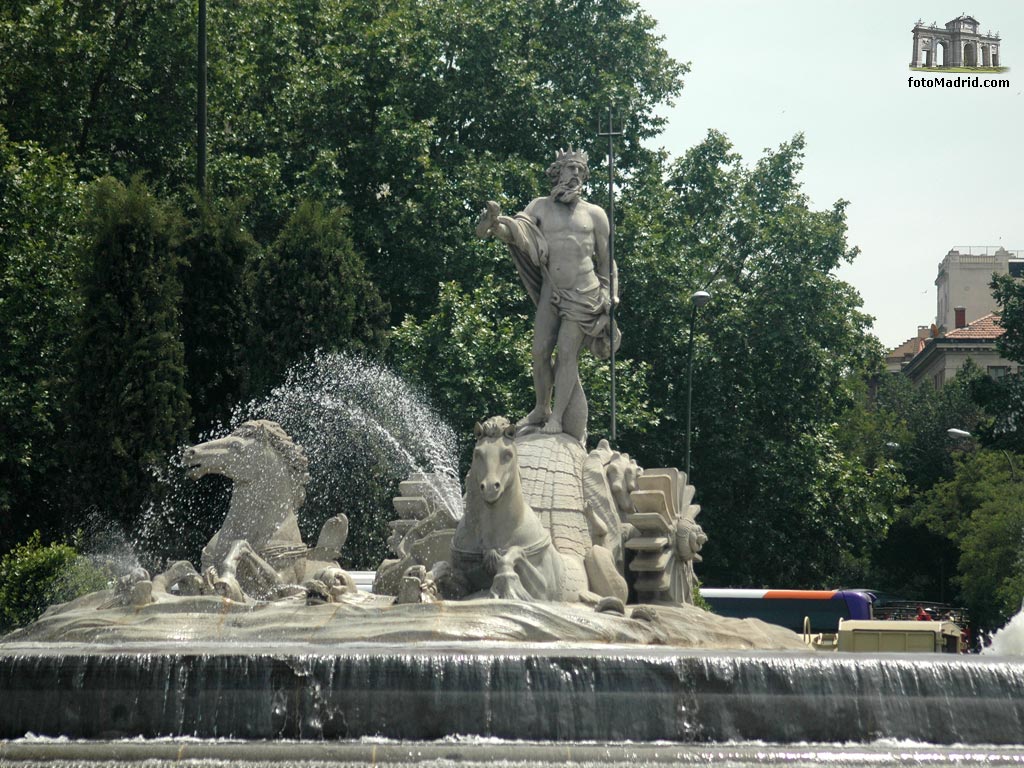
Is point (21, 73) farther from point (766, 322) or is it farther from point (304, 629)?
point (304, 629)

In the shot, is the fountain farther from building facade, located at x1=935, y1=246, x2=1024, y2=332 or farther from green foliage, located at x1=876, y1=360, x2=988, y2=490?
building facade, located at x1=935, y1=246, x2=1024, y2=332

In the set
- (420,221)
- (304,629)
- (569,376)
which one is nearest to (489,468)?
(304,629)

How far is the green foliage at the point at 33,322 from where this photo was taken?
28.4 meters

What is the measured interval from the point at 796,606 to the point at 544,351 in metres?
19.9

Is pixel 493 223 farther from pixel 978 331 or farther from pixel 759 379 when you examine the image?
pixel 978 331

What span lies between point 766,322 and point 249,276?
13969mm

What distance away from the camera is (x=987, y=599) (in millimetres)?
43844

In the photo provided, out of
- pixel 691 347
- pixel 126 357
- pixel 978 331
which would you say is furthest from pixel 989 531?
pixel 978 331

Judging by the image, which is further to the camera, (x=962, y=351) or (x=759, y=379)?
(x=962, y=351)

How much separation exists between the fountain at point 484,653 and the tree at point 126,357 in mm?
8433

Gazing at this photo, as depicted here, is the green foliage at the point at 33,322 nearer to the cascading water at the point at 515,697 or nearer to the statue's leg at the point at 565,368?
the statue's leg at the point at 565,368

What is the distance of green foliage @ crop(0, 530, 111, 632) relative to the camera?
22.8 meters

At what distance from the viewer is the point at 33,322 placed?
29172 millimetres

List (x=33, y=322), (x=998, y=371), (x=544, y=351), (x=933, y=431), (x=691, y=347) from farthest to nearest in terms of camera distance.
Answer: (x=998, y=371)
(x=933, y=431)
(x=691, y=347)
(x=33, y=322)
(x=544, y=351)
